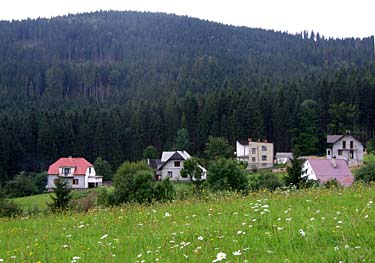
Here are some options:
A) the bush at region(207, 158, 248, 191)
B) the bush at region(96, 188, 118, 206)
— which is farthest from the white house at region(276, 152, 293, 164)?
the bush at region(96, 188, 118, 206)

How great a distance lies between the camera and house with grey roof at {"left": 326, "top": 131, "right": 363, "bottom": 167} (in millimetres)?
77688

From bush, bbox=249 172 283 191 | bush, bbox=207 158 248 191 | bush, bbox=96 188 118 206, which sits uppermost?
bush, bbox=207 158 248 191

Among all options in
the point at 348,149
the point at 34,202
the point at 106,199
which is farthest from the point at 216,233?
the point at 348,149

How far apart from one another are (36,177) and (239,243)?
7913 cm

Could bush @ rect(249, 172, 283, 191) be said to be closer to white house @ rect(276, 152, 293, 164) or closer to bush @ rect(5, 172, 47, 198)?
bush @ rect(5, 172, 47, 198)

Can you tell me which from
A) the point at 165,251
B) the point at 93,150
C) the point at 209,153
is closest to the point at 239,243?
the point at 165,251

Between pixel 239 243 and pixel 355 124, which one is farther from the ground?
pixel 355 124

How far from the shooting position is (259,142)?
87.4 m

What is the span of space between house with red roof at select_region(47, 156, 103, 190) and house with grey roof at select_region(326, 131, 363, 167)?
3819cm

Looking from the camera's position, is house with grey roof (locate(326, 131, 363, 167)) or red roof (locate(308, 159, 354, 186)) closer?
red roof (locate(308, 159, 354, 186))

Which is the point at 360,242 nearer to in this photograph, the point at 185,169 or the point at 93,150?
the point at 185,169

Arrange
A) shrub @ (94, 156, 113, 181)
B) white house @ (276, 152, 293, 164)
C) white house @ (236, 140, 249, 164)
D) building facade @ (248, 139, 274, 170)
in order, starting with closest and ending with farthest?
1. shrub @ (94, 156, 113, 181)
2. building facade @ (248, 139, 274, 170)
3. white house @ (276, 152, 293, 164)
4. white house @ (236, 140, 249, 164)

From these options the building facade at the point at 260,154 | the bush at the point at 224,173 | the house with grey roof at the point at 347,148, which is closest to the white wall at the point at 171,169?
the building facade at the point at 260,154

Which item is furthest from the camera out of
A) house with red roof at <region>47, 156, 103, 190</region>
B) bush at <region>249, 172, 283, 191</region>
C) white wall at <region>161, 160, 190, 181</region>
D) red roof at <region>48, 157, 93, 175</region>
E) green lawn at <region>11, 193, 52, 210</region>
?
→ red roof at <region>48, 157, 93, 175</region>
